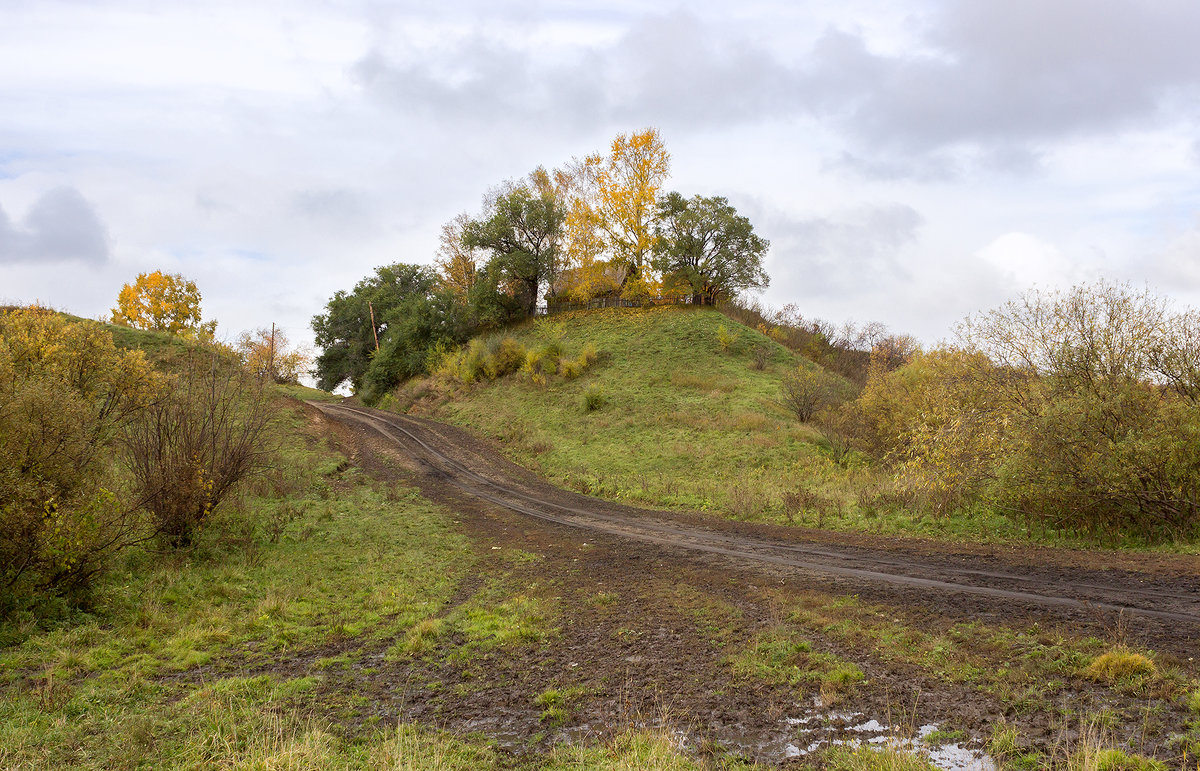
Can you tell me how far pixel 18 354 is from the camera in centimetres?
1430

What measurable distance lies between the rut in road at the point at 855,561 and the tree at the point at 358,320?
35602mm

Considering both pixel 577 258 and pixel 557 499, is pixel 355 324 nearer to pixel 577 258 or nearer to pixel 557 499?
pixel 577 258

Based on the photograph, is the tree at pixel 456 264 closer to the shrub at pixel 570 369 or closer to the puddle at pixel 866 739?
the shrub at pixel 570 369

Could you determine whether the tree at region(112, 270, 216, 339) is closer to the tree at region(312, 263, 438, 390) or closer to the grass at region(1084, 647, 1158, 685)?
the tree at region(312, 263, 438, 390)

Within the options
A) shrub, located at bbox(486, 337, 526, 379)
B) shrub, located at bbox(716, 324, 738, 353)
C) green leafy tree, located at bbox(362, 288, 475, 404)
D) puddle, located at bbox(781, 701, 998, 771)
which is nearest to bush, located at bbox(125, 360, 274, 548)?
puddle, located at bbox(781, 701, 998, 771)

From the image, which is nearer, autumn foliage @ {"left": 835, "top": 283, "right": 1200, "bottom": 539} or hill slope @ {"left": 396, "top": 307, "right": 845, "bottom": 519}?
autumn foliage @ {"left": 835, "top": 283, "right": 1200, "bottom": 539}

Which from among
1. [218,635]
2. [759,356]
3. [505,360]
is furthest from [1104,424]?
[505,360]

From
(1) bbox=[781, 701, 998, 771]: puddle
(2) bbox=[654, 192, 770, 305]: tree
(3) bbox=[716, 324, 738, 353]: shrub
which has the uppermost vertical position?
(2) bbox=[654, 192, 770, 305]: tree

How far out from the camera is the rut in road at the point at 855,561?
30.1ft

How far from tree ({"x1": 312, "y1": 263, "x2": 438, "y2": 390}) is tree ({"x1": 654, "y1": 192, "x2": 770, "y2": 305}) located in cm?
2307

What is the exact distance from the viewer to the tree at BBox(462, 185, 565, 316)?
47.7 m

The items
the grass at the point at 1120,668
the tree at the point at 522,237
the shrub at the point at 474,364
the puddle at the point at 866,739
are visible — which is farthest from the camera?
the tree at the point at 522,237

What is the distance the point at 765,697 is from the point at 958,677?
2.17m

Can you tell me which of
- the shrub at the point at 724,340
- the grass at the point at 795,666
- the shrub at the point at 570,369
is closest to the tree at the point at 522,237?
the shrub at the point at 570,369
